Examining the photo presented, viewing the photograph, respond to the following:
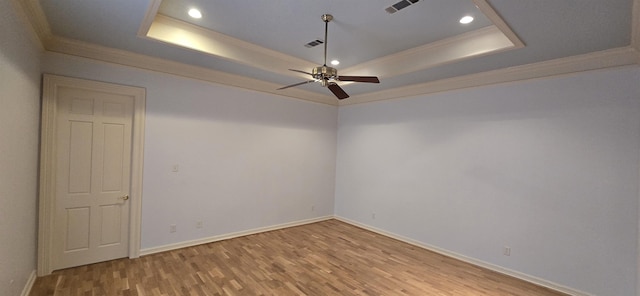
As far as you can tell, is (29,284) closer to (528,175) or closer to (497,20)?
(497,20)

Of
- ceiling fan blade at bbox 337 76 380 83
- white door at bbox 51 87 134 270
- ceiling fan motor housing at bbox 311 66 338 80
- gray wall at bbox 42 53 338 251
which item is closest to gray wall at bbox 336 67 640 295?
gray wall at bbox 42 53 338 251

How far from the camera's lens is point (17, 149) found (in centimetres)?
226

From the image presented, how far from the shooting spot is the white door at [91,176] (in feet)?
10.6

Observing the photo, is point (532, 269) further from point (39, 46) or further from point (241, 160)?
point (39, 46)

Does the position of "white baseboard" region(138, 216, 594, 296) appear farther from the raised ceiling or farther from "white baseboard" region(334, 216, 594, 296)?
the raised ceiling

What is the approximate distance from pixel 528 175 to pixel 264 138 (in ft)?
13.4

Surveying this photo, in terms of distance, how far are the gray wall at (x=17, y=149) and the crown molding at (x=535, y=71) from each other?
4.73 metres

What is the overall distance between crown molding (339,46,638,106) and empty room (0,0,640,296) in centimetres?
2

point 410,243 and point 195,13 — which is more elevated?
point 195,13

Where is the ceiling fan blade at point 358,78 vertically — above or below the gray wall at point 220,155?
above

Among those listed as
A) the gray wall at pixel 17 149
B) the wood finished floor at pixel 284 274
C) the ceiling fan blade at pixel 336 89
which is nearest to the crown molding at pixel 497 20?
the ceiling fan blade at pixel 336 89

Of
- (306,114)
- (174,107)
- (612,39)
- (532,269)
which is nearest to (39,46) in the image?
(174,107)

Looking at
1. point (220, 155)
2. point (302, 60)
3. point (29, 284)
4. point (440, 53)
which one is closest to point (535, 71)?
point (440, 53)

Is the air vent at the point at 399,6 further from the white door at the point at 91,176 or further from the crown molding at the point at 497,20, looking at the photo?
the white door at the point at 91,176
